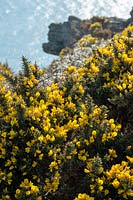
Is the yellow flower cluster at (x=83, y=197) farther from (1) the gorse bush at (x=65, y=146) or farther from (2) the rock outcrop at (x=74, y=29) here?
(2) the rock outcrop at (x=74, y=29)

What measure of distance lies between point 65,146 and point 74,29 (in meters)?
28.5

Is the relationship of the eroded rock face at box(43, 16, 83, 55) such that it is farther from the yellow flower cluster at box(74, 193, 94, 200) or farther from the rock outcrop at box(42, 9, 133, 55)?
the yellow flower cluster at box(74, 193, 94, 200)

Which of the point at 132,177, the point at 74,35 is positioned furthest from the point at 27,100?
the point at 74,35

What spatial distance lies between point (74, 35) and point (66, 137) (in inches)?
1080

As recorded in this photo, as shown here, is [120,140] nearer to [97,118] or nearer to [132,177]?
[97,118]

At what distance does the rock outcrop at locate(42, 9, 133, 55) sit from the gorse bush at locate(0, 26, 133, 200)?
23409 millimetres

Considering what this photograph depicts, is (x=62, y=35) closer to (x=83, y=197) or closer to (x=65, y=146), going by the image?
(x=65, y=146)

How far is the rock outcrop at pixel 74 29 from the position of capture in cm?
3358

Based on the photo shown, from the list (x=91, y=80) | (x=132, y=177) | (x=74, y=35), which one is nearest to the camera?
(x=132, y=177)

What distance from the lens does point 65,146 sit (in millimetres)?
8461

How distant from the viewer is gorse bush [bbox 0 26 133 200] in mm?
7680

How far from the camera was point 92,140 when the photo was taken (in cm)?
830

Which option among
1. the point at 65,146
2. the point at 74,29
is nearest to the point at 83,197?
the point at 65,146

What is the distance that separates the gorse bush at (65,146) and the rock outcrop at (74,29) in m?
23.4
